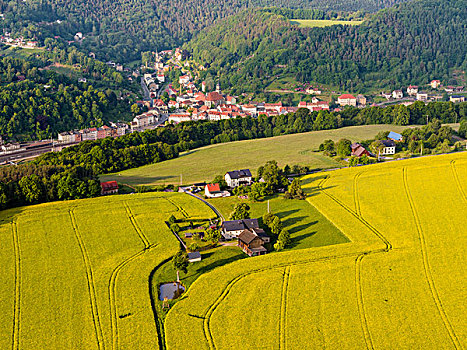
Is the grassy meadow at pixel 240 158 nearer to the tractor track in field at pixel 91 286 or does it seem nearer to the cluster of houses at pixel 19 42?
the tractor track in field at pixel 91 286

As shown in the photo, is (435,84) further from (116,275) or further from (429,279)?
(116,275)

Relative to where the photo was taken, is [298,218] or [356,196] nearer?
[298,218]

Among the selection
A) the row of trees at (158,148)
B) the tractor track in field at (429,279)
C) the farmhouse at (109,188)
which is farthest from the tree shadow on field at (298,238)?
the farmhouse at (109,188)

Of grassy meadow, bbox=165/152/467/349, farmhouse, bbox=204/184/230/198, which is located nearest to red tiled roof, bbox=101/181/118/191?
farmhouse, bbox=204/184/230/198

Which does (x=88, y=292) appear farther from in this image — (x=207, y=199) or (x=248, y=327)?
(x=207, y=199)

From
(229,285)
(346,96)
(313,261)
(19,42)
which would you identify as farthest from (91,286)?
(19,42)

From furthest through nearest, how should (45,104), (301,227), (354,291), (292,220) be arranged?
1. (45,104)
2. (292,220)
3. (301,227)
4. (354,291)
